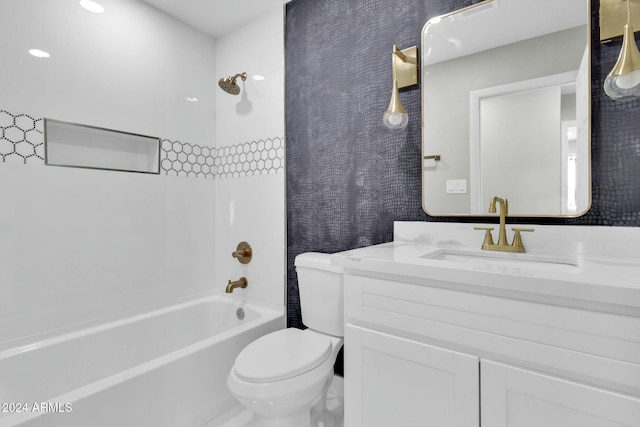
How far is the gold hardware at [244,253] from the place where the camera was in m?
2.14

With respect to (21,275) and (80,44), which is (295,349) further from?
(80,44)

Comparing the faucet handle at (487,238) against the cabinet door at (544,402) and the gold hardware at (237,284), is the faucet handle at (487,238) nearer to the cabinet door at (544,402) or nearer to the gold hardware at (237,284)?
the cabinet door at (544,402)

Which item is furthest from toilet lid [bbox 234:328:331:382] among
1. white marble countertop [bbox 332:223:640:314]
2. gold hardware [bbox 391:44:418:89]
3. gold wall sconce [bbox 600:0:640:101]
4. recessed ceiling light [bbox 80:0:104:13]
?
recessed ceiling light [bbox 80:0:104:13]

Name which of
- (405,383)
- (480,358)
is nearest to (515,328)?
(480,358)

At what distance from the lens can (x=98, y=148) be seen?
5.98 feet

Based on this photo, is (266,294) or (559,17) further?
(266,294)

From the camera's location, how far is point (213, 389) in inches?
60.6

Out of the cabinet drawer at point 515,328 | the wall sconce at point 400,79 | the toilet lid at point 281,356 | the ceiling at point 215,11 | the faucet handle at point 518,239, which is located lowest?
the toilet lid at point 281,356

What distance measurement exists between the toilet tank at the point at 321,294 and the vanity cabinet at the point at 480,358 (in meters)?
0.35

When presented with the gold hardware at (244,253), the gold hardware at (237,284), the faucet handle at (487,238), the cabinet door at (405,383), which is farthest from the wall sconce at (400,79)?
the gold hardware at (237,284)

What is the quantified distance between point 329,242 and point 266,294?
2.01 ft

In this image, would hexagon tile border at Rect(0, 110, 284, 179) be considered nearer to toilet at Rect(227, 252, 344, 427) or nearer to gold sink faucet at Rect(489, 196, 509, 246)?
toilet at Rect(227, 252, 344, 427)

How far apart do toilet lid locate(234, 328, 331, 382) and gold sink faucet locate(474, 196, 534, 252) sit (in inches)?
32.1

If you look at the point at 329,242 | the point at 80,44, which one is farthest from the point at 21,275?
the point at 329,242
